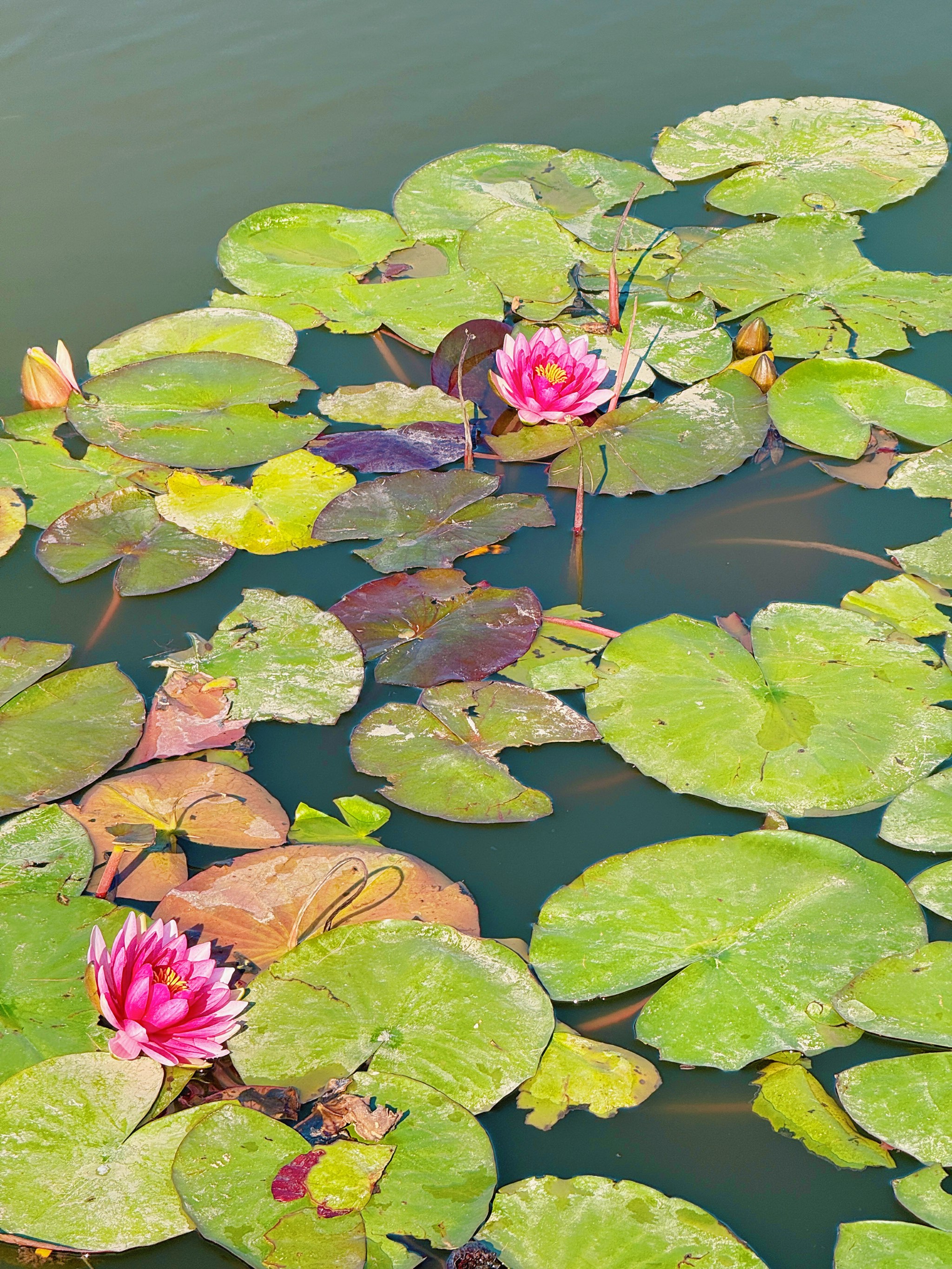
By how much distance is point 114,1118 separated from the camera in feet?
6.64

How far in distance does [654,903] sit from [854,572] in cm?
137

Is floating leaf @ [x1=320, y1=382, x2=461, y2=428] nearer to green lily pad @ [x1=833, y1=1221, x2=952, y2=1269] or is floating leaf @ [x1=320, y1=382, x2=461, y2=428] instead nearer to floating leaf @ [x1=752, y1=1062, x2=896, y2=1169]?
floating leaf @ [x1=752, y1=1062, x2=896, y2=1169]

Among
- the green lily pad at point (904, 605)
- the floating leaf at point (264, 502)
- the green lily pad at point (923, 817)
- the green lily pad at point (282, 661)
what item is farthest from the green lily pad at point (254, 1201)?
the green lily pad at point (904, 605)

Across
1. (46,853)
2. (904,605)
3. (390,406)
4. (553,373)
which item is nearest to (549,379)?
(553,373)

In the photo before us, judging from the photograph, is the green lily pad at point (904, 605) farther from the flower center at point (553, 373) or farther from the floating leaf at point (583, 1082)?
the floating leaf at point (583, 1082)

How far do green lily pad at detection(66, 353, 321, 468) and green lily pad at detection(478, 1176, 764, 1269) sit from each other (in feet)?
8.11

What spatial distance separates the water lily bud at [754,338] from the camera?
3.85 meters

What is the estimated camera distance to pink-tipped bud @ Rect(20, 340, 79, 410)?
3.76 meters

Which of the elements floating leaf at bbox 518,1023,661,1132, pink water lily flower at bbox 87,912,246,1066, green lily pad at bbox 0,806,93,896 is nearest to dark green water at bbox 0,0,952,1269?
floating leaf at bbox 518,1023,661,1132

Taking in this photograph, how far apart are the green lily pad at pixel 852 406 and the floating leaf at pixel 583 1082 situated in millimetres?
2208

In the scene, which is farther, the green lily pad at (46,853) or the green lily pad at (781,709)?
the green lily pad at (781,709)

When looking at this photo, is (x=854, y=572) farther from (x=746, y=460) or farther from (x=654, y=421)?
(x=654, y=421)

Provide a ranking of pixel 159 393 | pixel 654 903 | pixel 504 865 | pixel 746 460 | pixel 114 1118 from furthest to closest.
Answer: pixel 159 393
pixel 746 460
pixel 504 865
pixel 654 903
pixel 114 1118

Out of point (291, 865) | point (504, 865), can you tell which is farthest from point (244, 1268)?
point (504, 865)
